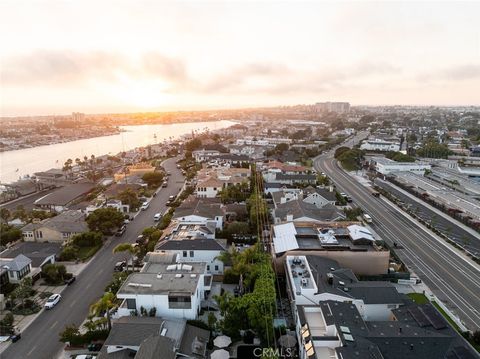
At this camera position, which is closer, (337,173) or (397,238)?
(397,238)

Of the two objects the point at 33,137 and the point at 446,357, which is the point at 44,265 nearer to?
the point at 446,357

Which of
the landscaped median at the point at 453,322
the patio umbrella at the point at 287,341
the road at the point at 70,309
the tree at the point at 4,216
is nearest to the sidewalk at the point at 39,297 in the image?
the road at the point at 70,309

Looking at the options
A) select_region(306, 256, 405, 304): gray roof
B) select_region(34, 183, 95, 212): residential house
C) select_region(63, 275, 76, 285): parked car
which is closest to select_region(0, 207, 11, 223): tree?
select_region(34, 183, 95, 212): residential house

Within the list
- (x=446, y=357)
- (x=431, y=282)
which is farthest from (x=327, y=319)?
(x=431, y=282)

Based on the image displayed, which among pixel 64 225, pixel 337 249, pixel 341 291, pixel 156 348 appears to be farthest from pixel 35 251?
pixel 337 249

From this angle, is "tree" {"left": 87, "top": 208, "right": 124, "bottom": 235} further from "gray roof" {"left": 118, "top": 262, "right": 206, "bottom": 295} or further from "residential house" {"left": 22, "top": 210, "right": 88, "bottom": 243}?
"gray roof" {"left": 118, "top": 262, "right": 206, "bottom": 295}

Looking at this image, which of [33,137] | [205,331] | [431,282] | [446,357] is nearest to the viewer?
[446,357]
